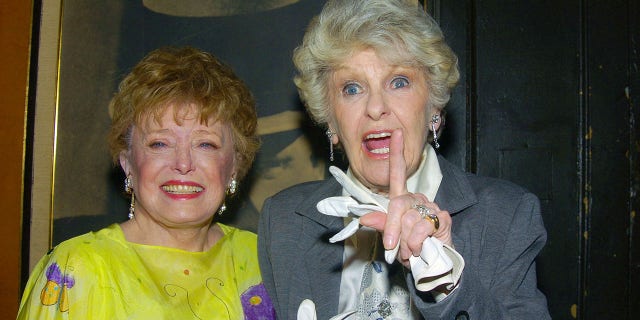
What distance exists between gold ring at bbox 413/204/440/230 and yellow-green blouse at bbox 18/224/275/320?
907mm

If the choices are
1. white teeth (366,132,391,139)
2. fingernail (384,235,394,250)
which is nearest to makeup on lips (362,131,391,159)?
white teeth (366,132,391,139)

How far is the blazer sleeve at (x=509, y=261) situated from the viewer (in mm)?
1580

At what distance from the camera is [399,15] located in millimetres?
1856

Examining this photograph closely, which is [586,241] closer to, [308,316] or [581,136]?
[581,136]

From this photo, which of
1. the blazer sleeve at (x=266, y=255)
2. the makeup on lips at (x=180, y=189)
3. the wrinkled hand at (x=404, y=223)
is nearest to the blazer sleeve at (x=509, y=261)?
the wrinkled hand at (x=404, y=223)

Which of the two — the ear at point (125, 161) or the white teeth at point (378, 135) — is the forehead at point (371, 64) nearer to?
the white teeth at point (378, 135)

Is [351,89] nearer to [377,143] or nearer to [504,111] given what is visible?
[377,143]

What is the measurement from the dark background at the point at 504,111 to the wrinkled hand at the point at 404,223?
1276 mm

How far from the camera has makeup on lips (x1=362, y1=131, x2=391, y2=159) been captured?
1.83 meters

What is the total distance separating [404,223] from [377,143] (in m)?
0.58

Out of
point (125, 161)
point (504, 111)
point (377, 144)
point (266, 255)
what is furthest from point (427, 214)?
point (504, 111)

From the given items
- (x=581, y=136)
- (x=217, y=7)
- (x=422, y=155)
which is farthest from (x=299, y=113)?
(x=581, y=136)

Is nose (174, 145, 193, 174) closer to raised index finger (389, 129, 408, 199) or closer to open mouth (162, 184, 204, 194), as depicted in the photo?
open mouth (162, 184, 204, 194)

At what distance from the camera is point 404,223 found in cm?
131
